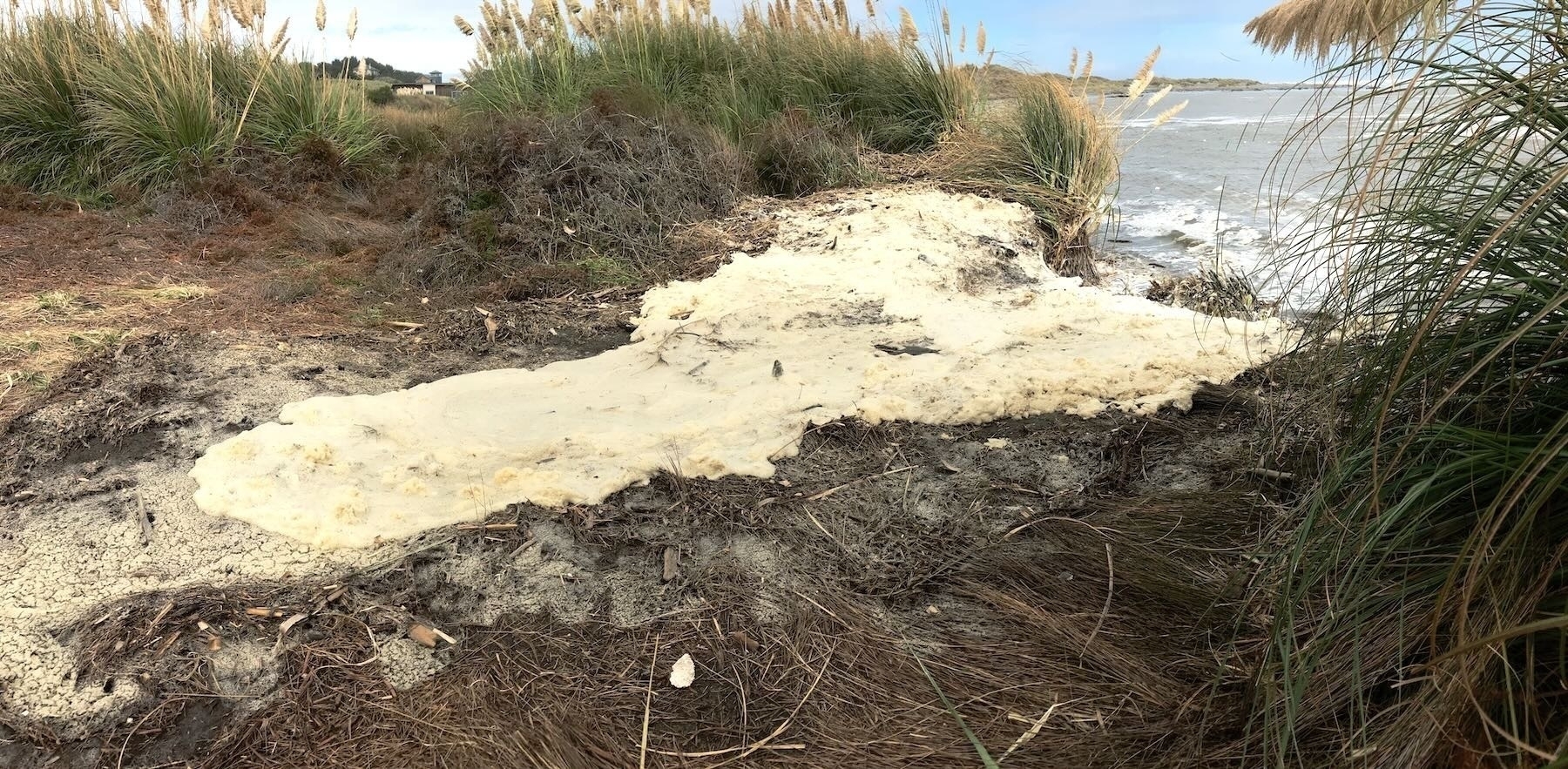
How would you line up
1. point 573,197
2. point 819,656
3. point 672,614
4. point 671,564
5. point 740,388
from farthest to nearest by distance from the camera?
point 573,197, point 740,388, point 671,564, point 672,614, point 819,656

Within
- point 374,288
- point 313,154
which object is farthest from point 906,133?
point 313,154

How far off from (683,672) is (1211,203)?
28.2ft

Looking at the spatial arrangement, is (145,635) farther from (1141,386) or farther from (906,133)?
(906,133)

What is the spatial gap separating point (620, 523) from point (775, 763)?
38.0 inches

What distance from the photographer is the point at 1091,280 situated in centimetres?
599

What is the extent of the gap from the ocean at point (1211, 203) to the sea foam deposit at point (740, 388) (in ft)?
2.36

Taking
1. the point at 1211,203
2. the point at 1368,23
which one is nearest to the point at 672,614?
the point at 1368,23

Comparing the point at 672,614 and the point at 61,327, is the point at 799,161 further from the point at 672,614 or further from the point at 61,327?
the point at 672,614

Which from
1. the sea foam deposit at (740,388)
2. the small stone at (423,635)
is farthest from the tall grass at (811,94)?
the small stone at (423,635)

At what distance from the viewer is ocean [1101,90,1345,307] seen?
5414 millimetres

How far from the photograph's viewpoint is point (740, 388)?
3.38 m

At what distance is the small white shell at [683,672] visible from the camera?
6.00 ft

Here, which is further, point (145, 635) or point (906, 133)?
point (906, 133)

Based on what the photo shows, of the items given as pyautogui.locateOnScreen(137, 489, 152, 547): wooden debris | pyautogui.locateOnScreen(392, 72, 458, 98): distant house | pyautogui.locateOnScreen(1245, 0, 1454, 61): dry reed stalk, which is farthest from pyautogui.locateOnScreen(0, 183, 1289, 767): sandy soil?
pyautogui.locateOnScreen(392, 72, 458, 98): distant house
